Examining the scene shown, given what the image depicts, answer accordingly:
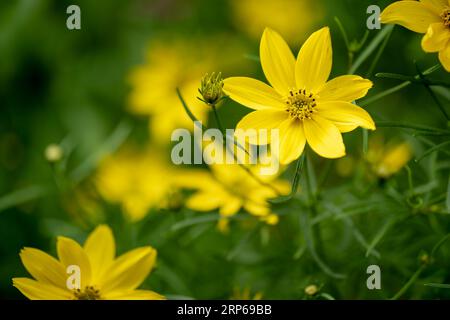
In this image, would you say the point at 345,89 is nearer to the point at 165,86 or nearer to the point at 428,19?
the point at 428,19

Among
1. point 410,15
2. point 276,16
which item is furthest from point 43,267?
point 276,16

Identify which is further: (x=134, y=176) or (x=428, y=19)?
(x=134, y=176)

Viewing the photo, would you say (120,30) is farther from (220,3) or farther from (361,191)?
(361,191)

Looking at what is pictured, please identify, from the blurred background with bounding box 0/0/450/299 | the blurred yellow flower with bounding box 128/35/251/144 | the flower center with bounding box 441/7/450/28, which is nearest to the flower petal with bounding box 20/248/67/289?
the blurred background with bounding box 0/0/450/299

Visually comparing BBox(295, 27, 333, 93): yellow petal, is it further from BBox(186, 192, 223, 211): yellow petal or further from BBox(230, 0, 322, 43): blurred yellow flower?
BBox(230, 0, 322, 43): blurred yellow flower

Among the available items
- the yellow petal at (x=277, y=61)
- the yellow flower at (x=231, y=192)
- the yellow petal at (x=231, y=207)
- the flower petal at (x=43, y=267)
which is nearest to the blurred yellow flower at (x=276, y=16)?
the yellow flower at (x=231, y=192)

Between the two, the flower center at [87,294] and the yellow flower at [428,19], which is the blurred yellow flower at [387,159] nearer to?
the yellow flower at [428,19]
